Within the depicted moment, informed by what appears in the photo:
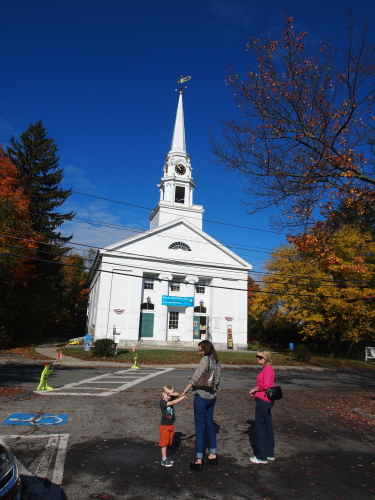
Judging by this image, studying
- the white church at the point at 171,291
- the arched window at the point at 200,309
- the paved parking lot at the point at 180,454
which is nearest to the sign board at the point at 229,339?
the white church at the point at 171,291

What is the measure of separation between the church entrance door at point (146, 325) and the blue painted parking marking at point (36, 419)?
26797 millimetres

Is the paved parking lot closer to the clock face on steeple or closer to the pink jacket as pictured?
the pink jacket

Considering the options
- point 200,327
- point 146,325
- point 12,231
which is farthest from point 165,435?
point 200,327

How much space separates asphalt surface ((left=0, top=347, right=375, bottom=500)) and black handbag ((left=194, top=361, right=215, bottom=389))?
1098 millimetres

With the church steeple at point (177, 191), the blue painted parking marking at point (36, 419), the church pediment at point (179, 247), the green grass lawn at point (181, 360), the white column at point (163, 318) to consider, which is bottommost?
the blue painted parking marking at point (36, 419)

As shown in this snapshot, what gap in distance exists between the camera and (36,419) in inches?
288

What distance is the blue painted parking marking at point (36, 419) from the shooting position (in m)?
7.03

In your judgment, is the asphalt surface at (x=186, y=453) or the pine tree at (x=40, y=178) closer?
the asphalt surface at (x=186, y=453)

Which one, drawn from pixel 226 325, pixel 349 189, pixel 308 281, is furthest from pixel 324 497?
pixel 226 325

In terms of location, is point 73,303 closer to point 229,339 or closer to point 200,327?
point 200,327

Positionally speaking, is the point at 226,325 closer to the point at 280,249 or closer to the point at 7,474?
the point at 280,249

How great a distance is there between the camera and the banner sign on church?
34.7 metres

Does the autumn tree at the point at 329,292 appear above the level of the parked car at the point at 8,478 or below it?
above

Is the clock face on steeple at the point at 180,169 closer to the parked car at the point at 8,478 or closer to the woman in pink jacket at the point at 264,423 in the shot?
the woman in pink jacket at the point at 264,423
